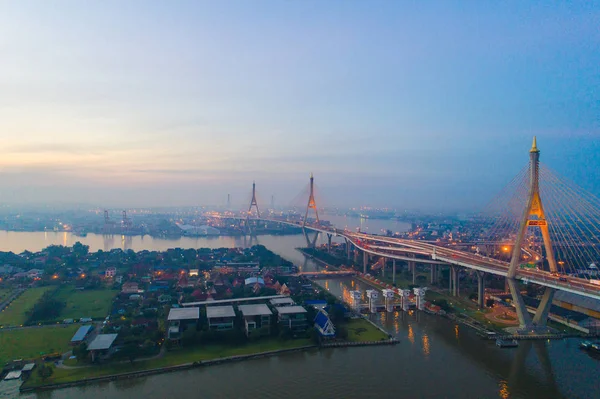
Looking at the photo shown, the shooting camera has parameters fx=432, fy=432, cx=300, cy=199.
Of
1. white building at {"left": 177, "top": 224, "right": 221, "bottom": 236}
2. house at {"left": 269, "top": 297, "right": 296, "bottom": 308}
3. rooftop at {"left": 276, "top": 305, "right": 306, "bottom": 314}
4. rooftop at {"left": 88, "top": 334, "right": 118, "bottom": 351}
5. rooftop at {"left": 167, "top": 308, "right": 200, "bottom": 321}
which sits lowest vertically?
white building at {"left": 177, "top": 224, "right": 221, "bottom": 236}

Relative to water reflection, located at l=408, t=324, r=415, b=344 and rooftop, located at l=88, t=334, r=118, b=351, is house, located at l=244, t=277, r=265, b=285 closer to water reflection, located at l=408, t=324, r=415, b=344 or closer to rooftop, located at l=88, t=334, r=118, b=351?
water reflection, located at l=408, t=324, r=415, b=344

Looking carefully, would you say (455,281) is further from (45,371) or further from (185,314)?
(45,371)

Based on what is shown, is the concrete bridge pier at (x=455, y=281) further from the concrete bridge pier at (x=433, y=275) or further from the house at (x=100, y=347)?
the house at (x=100, y=347)

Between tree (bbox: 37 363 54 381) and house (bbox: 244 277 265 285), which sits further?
house (bbox: 244 277 265 285)

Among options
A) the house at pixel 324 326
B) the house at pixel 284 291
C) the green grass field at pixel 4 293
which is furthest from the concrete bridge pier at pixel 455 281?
the green grass field at pixel 4 293

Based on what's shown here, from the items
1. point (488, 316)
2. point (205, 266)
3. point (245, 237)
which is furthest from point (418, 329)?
point (245, 237)

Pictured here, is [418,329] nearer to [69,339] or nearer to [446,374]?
[446,374]

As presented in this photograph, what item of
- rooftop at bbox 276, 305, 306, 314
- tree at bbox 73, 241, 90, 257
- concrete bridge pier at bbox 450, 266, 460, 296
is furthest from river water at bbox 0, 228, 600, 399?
tree at bbox 73, 241, 90, 257
